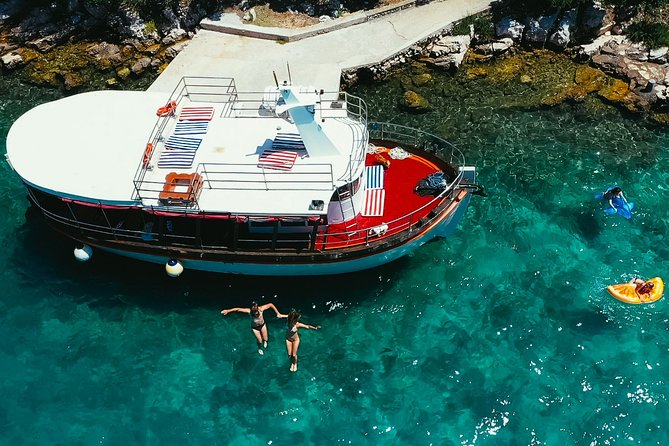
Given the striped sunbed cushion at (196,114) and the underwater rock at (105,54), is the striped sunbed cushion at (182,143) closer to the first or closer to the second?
the striped sunbed cushion at (196,114)

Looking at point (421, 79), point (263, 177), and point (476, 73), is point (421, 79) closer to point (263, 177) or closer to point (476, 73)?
point (476, 73)

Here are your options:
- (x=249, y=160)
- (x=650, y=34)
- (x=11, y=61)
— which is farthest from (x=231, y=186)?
(x=650, y=34)

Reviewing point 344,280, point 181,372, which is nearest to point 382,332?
point 344,280

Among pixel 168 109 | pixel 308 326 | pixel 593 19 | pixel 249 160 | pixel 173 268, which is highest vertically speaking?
pixel 168 109

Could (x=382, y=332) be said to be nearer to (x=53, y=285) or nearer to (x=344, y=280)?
(x=344, y=280)

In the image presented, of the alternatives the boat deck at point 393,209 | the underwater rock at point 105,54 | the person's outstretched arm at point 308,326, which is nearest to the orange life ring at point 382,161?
the boat deck at point 393,209

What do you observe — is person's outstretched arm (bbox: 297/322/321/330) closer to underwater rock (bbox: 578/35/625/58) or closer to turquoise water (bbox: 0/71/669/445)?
turquoise water (bbox: 0/71/669/445)

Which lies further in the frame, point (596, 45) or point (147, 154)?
point (596, 45)

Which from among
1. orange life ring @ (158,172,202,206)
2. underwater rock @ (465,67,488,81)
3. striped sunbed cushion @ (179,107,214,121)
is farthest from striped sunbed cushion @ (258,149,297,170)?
underwater rock @ (465,67,488,81)
